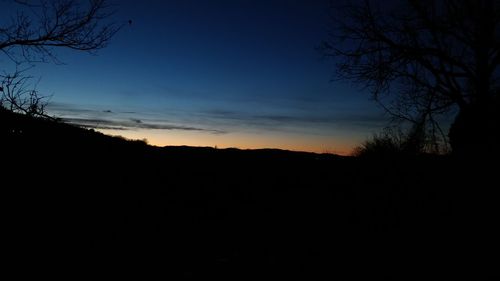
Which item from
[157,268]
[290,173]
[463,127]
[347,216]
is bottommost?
[157,268]

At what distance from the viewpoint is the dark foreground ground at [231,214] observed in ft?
10.8

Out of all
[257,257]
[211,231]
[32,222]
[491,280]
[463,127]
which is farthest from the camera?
[463,127]

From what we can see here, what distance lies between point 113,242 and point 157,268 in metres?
0.83

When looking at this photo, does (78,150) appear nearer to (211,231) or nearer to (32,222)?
(32,222)

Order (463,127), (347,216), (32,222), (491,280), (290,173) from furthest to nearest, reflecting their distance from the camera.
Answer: (463,127), (290,173), (347,216), (32,222), (491,280)

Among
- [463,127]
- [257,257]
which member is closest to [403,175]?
[257,257]

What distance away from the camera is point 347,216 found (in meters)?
4.81

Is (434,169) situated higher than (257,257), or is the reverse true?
(434,169)

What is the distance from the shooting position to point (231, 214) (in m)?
4.89

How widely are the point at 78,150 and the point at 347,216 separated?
434 cm

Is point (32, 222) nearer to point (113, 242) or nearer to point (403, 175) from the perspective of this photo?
point (113, 242)

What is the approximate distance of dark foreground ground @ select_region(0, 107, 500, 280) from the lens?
10.8ft

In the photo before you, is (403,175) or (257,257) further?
(403,175)

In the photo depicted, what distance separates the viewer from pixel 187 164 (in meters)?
6.32
